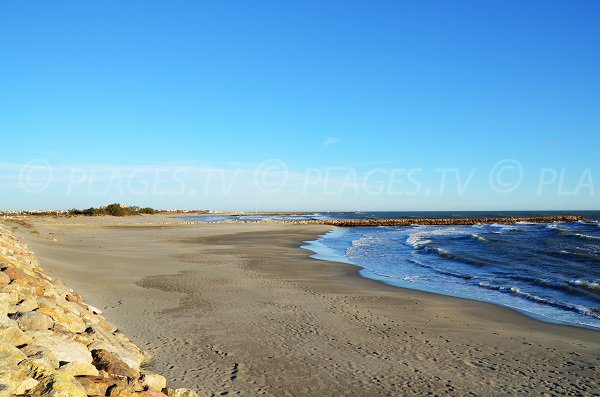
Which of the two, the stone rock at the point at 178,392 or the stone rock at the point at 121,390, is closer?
the stone rock at the point at 121,390

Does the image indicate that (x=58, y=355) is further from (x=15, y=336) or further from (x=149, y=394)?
(x=149, y=394)

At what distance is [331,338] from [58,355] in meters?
5.02

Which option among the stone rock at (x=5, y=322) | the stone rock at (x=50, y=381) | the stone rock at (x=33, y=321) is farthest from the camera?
the stone rock at (x=33, y=321)

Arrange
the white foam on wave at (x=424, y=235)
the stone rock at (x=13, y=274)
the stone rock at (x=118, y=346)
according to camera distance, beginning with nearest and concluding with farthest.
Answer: the stone rock at (x=118, y=346) < the stone rock at (x=13, y=274) < the white foam on wave at (x=424, y=235)

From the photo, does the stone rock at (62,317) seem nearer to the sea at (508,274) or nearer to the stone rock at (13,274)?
the stone rock at (13,274)

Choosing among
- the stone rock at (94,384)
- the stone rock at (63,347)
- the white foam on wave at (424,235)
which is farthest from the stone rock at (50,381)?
the white foam on wave at (424,235)

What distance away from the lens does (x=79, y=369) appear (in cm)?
470

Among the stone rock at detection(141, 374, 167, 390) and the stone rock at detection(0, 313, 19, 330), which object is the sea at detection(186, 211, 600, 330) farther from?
the stone rock at detection(0, 313, 19, 330)

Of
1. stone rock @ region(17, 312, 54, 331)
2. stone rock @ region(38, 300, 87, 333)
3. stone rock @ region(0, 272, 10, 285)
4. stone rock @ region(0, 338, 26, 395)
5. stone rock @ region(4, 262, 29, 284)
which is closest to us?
stone rock @ region(0, 338, 26, 395)

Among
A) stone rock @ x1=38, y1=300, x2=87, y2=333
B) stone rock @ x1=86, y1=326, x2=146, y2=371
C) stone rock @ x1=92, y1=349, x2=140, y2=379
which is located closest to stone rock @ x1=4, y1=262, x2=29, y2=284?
stone rock @ x1=38, y1=300, x2=87, y2=333

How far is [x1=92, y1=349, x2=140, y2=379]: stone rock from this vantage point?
5.11m

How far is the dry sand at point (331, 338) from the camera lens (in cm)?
641

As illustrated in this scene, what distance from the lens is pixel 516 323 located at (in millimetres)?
10320

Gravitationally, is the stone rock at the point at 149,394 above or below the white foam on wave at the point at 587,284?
above
